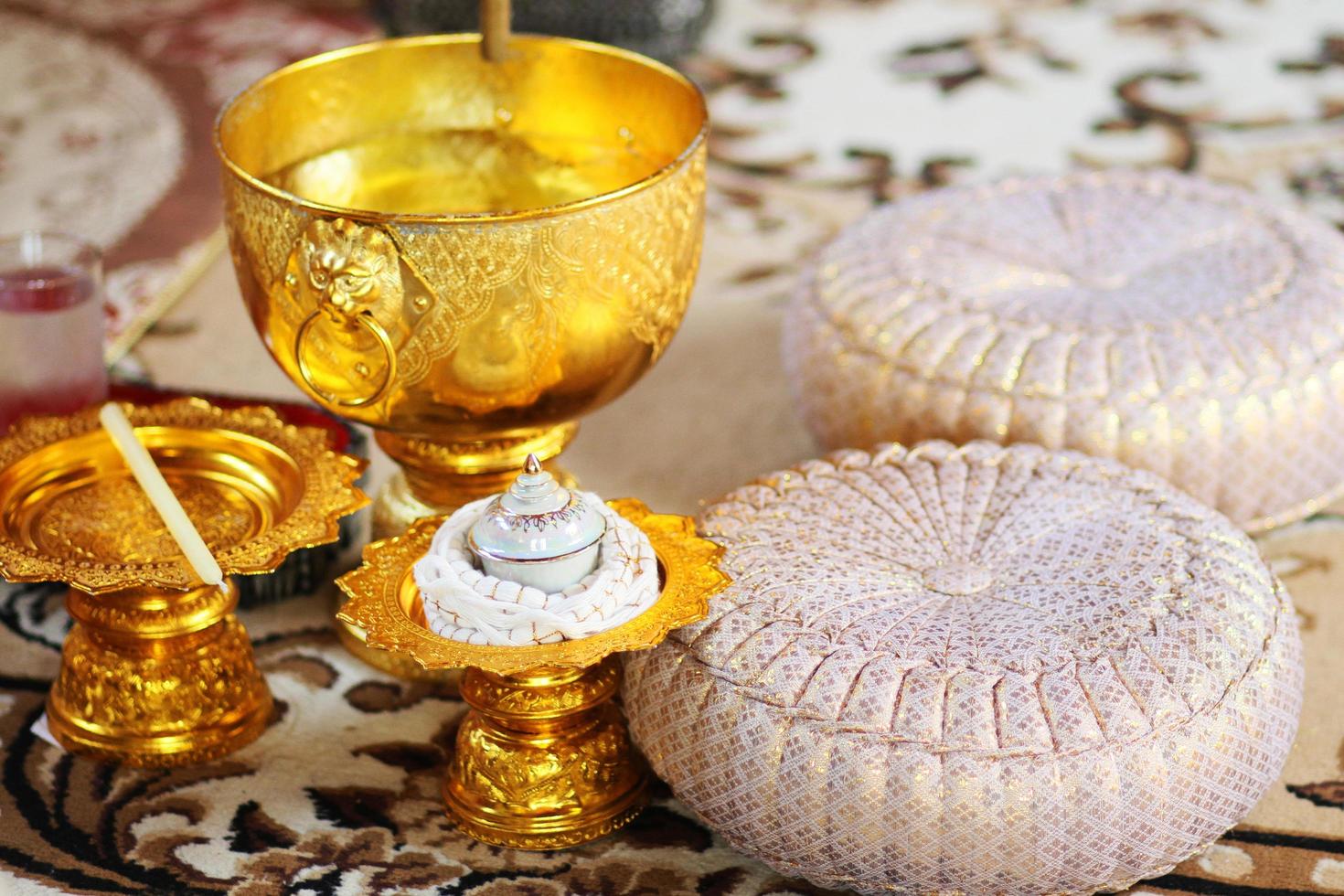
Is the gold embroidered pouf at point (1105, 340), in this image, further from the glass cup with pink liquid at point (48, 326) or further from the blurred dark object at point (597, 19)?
the blurred dark object at point (597, 19)

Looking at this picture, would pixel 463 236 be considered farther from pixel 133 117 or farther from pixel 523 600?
pixel 133 117

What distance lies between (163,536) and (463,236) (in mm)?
331

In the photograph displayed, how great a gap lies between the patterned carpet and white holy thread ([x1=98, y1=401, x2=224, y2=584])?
0.72 feet

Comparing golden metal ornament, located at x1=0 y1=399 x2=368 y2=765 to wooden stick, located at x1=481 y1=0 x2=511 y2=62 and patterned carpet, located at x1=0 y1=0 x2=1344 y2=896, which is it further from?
wooden stick, located at x1=481 y1=0 x2=511 y2=62

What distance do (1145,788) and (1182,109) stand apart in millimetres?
1733

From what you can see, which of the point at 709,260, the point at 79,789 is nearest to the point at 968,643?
the point at 79,789

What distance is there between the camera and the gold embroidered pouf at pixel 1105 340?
1.40 m

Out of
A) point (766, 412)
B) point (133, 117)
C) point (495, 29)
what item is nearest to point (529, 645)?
point (495, 29)

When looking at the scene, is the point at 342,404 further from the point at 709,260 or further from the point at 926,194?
the point at 709,260

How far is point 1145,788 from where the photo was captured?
1.04 metres

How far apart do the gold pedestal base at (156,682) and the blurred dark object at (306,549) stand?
6.3 inches

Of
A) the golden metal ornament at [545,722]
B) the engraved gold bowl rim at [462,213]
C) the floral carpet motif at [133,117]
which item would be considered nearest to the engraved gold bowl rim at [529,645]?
the golden metal ornament at [545,722]

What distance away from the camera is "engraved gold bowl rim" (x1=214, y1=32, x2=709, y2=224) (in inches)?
46.1

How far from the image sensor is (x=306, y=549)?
1.46m
